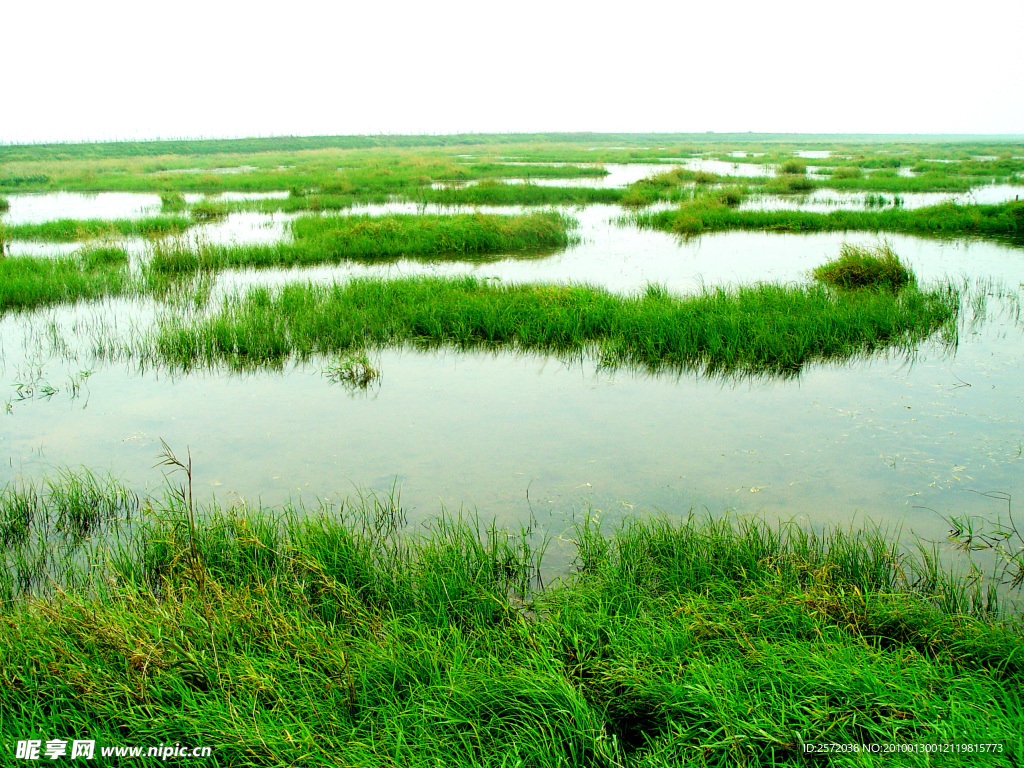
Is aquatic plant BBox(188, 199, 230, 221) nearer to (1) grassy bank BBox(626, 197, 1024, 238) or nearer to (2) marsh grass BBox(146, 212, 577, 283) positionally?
(2) marsh grass BBox(146, 212, 577, 283)

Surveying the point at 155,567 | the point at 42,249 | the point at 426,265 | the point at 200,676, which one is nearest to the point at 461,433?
the point at 155,567

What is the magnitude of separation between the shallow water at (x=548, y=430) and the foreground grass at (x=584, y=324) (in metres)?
0.42

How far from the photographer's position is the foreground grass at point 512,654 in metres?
2.38

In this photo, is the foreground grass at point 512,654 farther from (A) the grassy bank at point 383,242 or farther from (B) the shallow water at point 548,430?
(A) the grassy bank at point 383,242

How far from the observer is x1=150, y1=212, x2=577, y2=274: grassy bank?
12508mm

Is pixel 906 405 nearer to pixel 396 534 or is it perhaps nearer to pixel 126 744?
pixel 396 534

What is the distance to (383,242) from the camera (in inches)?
546

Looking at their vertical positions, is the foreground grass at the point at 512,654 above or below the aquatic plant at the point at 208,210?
below

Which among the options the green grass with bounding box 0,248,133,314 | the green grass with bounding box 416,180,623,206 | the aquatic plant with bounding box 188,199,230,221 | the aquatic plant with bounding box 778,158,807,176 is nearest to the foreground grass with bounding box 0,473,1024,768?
the green grass with bounding box 0,248,133,314

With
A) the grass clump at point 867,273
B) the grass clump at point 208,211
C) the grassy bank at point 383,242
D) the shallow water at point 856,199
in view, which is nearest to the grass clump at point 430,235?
the grassy bank at point 383,242

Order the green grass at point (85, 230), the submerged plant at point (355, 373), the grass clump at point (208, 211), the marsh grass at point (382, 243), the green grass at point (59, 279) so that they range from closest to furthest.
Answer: the submerged plant at point (355, 373) → the green grass at point (59, 279) → the marsh grass at point (382, 243) → the green grass at point (85, 230) → the grass clump at point (208, 211)

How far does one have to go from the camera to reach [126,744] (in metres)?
2.45

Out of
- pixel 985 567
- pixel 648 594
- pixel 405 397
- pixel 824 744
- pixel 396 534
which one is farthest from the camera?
pixel 405 397

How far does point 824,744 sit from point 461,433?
408 centimetres
